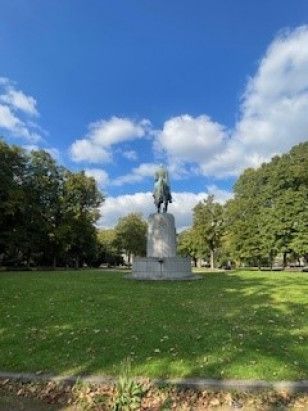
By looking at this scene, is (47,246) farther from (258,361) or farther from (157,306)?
(258,361)

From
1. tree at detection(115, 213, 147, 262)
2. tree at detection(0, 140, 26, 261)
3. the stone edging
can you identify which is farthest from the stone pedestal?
tree at detection(115, 213, 147, 262)

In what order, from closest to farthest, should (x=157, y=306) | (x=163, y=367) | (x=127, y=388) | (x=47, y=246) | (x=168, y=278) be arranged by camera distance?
(x=127, y=388)
(x=163, y=367)
(x=157, y=306)
(x=168, y=278)
(x=47, y=246)

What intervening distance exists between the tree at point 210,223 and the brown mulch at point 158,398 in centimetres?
5612

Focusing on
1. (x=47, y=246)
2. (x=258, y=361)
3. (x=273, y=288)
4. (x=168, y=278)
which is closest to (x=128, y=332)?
(x=258, y=361)

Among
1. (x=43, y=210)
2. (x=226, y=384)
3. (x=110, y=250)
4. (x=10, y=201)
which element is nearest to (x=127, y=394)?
(x=226, y=384)

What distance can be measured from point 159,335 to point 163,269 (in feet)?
52.4

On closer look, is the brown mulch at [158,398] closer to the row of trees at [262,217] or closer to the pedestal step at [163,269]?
the pedestal step at [163,269]

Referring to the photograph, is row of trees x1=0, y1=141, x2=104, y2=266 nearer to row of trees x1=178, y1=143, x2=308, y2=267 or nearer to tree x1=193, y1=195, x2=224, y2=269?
tree x1=193, y1=195, x2=224, y2=269

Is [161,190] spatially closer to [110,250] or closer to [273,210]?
[273,210]

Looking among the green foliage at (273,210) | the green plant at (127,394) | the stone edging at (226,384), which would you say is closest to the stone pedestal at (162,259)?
the stone edging at (226,384)

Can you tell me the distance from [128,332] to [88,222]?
4748cm

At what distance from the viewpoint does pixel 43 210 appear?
5209cm

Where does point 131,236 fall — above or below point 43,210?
below

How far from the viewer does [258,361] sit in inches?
268
